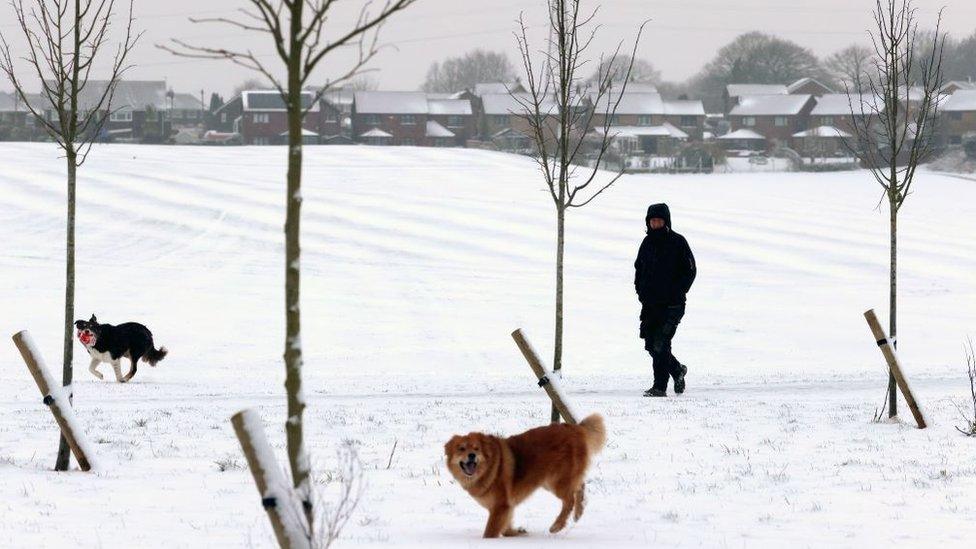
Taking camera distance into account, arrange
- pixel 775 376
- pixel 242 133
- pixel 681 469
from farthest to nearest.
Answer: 1. pixel 242 133
2. pixel 775 376
3. pixel 681 469

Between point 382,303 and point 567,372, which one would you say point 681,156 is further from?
point 567,372

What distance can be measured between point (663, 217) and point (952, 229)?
1357 inches

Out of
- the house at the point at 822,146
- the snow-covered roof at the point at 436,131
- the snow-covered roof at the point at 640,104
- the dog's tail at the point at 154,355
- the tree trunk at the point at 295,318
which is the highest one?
the snow-covered roof at the point at 640,104

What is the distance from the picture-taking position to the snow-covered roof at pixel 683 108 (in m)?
123

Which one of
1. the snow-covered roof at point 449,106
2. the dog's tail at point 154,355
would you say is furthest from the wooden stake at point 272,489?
the snow-covered roof at point 449,106

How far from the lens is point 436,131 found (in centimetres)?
11381

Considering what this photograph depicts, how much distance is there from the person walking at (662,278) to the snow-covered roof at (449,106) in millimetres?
102809

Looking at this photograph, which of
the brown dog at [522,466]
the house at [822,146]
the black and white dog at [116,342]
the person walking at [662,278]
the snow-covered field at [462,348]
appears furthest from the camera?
the house at [822,146]

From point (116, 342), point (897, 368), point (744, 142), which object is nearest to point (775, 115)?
point (744, 142)

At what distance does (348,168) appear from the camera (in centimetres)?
5694

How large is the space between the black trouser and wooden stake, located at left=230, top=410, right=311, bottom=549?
9.27m

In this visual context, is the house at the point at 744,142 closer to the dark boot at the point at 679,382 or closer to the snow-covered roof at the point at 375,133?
the snow-covered roof at the point at 375,133

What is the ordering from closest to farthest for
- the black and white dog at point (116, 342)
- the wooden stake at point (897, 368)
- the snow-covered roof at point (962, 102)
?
the wooden stake at point (897, 368) → the black and white dog at point (116, 342) → the snow-covered roof at point (962, 102)

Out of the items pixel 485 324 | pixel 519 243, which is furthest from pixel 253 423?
pixel 519 243
